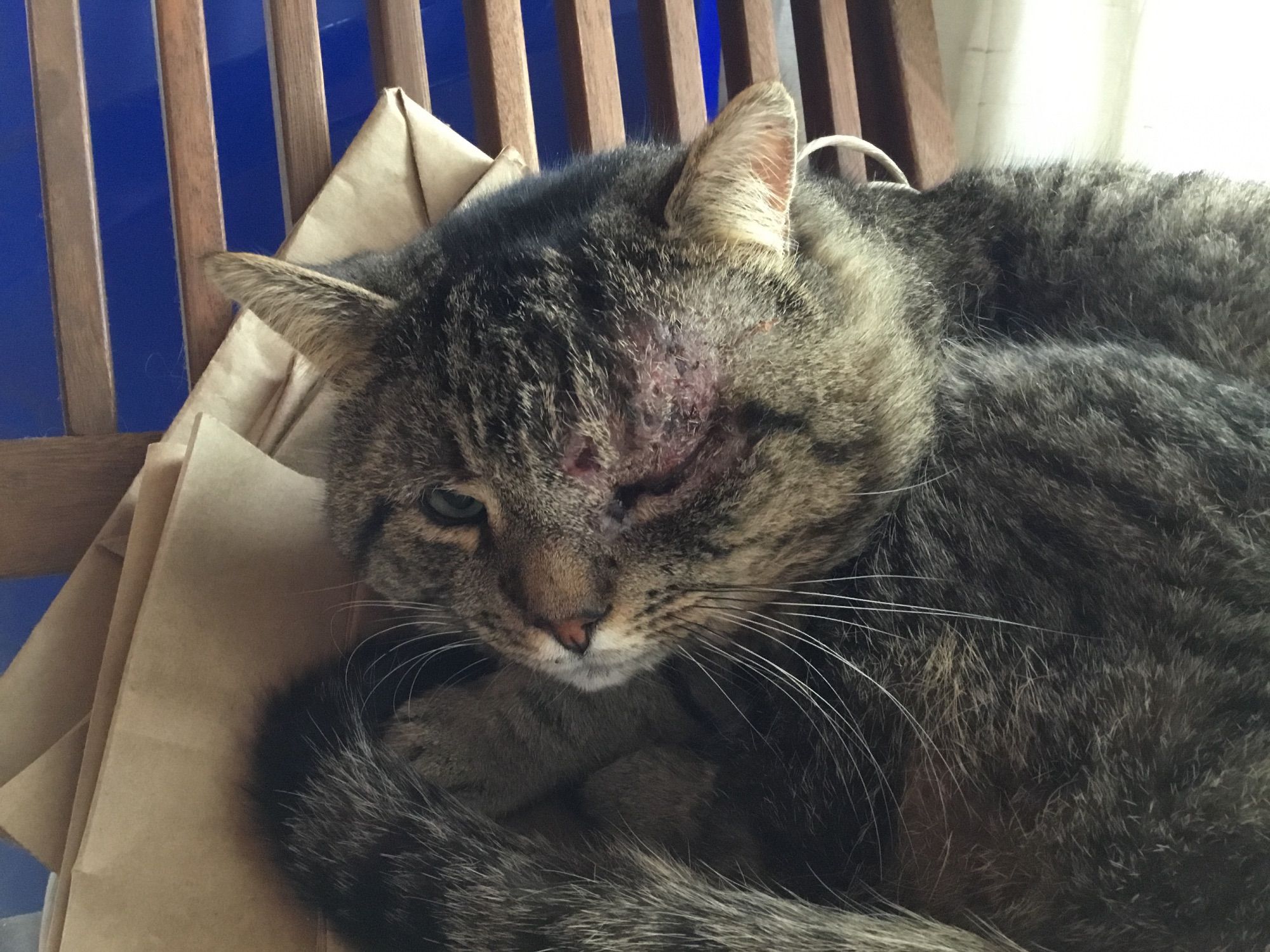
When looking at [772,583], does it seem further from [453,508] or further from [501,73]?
[501,73]

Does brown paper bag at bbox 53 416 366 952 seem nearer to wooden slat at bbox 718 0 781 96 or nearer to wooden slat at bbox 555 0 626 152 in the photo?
wooden slat at bbox 555 0 626 152

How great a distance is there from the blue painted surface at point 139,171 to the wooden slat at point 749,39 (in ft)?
0.74

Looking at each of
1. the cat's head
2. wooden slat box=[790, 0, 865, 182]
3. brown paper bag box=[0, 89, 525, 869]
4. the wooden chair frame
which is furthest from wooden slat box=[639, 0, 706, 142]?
the cat's head

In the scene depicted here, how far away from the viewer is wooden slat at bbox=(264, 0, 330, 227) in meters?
1.30

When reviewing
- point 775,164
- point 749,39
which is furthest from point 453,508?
point 749,39

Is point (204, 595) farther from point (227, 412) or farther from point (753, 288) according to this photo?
point (753, 288)

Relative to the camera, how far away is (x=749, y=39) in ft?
5.04

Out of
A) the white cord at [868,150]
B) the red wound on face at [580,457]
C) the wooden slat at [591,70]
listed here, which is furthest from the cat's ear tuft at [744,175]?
the wooden slat at [591,70]

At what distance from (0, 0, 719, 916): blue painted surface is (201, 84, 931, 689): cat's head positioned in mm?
796

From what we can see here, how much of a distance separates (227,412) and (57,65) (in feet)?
1.71

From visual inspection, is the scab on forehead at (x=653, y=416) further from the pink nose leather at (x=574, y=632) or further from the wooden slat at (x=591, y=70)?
the wooden slat at (x=591, y=70)

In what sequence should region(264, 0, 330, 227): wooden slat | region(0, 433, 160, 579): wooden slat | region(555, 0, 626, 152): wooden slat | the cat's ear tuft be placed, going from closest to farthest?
the cat's ear tuft → region(0, 433, 160, 579): wooden slat → region(264, 0, 330, 227): wooden slat → region(555, 0, 626, 152): wooden slat

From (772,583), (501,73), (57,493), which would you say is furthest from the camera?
(501,73)

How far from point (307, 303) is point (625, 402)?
0.36 meters
